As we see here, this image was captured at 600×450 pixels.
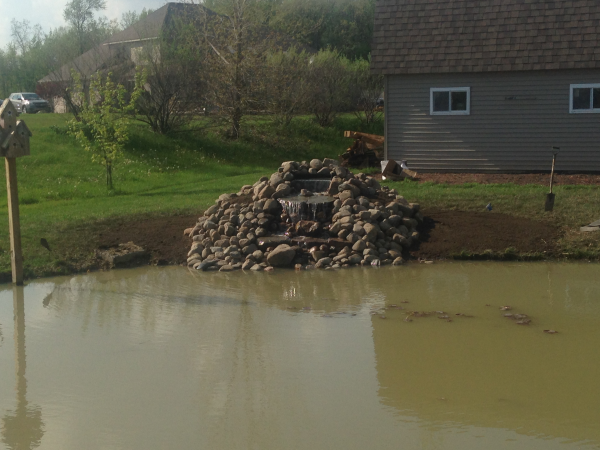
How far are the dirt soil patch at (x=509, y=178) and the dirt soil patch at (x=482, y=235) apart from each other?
4347 mm

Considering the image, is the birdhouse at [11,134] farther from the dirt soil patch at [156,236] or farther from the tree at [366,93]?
the tree at [366,93]

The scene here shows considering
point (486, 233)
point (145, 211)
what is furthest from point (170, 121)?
point (486, 233)

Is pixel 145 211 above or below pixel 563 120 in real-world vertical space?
below

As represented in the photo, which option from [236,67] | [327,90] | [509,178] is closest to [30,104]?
[236,67]

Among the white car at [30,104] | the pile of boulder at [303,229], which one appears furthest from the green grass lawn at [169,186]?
the white car at [30,104]

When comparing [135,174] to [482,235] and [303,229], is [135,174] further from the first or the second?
[482,235]

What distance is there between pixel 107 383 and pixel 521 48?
52.9ft

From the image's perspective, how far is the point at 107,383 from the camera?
24.0 ft

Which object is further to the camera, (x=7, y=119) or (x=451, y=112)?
(x=451, y=112)

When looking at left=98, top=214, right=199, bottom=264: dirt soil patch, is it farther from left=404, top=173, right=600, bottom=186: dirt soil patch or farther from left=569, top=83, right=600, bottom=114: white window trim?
left=569, top=83, right=600, bottom=114: white window trim

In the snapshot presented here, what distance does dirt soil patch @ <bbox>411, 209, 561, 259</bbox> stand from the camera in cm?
1322

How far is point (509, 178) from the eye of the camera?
1939 centimetres

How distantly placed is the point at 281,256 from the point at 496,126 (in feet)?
33.2

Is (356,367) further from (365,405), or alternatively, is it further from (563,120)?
(563,120)
